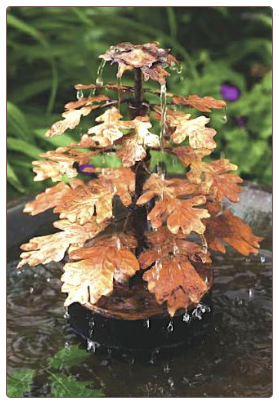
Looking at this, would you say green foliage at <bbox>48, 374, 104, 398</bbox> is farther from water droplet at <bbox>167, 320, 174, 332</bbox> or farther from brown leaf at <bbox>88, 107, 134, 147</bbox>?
brown leaf at <bbox>88, 107, 134, 147</bbox>

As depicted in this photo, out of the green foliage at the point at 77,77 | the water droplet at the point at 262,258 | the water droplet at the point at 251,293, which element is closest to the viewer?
the water droplet at the point at 251,293

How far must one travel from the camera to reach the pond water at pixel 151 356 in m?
1.59

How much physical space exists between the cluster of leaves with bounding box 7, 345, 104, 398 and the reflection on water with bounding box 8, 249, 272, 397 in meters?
0.01

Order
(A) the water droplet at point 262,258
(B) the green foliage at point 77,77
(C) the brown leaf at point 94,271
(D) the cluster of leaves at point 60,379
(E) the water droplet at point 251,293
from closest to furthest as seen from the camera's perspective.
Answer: (C) the brown leaf at point 94,271
(D) the cluster of leaves at point 60,379
(E) the water droplet at point 251,293
(A) the water droplet at point 262,258
(B) the green foliage at point 77,77

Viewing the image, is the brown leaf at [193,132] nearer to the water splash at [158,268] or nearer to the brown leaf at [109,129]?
the brown leaf at [109,129]

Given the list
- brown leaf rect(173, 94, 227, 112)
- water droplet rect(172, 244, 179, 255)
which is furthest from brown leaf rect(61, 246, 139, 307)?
brown leaf rect(173, 94, 227, 112)

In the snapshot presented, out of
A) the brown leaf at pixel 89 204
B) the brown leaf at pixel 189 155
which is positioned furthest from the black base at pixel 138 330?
the brown leaf at pixel 189 155

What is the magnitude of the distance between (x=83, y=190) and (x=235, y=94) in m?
2.19

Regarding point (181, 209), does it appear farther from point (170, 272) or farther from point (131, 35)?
point (131, 35)

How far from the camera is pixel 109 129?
4.99ft

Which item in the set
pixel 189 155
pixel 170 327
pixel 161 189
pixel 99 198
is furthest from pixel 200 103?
pixel 170 327

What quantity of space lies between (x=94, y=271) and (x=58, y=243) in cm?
16

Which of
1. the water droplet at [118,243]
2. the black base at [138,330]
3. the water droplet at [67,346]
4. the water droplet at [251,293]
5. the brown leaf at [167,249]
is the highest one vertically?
the water droplet at [118,243]

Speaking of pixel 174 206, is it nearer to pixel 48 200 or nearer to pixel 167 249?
pixel 167 249
